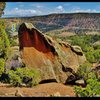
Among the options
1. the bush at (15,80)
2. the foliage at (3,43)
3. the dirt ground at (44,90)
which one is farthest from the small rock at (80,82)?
the foliage at (3,43)

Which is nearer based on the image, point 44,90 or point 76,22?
point 44,90

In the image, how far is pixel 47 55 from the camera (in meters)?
13.3

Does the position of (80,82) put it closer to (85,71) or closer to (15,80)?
(85,71)

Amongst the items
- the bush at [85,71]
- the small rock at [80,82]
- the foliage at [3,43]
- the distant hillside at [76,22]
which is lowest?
the distant hillside at [76,22]

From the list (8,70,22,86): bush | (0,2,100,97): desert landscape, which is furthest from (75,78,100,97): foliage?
(8,70,22,86): bush

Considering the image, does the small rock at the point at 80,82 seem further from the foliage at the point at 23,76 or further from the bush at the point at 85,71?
the foliage at the point at 23,76

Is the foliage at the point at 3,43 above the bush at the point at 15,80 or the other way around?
above

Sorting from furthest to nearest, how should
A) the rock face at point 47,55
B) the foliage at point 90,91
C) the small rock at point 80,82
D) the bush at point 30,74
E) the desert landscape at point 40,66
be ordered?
the rock face at point 47,55 < the small rock at point 80,82 < the bush at point 30,74 < the desert landscape at point 40,66 < the foliage at point 90,91

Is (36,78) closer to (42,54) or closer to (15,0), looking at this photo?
(42,54)

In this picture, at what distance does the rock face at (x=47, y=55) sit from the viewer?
40.8 feet

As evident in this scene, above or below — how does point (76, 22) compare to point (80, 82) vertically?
below

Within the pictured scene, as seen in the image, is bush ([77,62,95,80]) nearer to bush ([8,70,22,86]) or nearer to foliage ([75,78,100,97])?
bush ([8,70,22,86])

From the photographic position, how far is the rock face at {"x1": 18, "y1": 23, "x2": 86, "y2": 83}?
12.4 m

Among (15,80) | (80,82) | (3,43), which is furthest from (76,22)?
(15,80)
